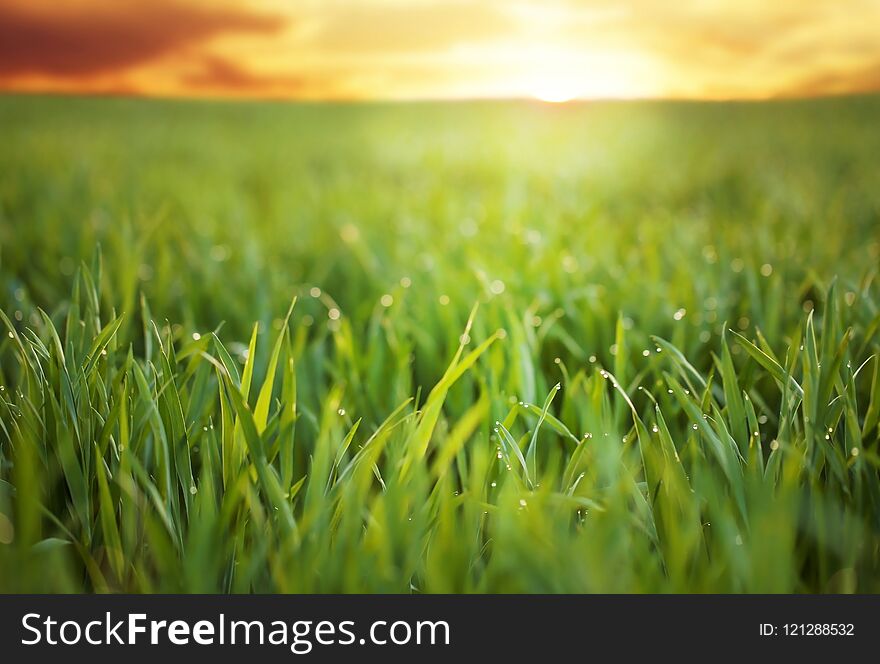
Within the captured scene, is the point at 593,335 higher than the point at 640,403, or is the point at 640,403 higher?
the point at 593,335

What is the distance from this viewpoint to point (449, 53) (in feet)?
3.72

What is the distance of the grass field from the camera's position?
0.47 metres

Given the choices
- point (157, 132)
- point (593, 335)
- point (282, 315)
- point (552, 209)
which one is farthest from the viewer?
point (157, 132)

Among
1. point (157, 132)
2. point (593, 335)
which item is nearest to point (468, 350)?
point (593, 335)

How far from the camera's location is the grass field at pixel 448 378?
1.55ft

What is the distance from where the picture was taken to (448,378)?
598 millimetres

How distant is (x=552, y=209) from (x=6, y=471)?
1.38 meters

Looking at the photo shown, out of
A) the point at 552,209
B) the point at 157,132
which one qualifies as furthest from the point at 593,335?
the point at 157,132

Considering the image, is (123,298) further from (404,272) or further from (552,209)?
(552,209)

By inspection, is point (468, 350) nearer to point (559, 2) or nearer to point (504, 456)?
point (504, 456)

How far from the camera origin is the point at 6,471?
614mm
